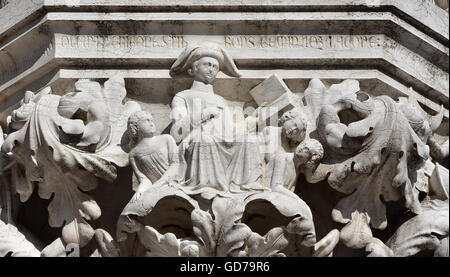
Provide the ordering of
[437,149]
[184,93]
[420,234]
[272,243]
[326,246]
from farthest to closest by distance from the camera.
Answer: [437,149]
[184,93]
[420,234]
[326,246]
[272,243]

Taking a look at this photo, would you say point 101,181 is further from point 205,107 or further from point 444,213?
point 444,213

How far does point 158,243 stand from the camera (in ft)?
67.5

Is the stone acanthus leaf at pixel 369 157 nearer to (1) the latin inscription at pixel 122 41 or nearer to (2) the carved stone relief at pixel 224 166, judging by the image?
(2) the carved stone relief at pixel 224 166

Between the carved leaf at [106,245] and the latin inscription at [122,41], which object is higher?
the latin inscription at [122,41]

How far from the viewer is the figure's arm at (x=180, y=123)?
824 inches

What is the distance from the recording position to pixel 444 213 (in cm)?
2125

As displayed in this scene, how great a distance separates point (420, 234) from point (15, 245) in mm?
3498

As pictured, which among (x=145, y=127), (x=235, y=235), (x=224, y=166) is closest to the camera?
(x=235, y=235)

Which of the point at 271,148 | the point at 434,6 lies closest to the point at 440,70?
the point at 434,6

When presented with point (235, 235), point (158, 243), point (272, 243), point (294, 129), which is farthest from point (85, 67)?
point (272, 243)

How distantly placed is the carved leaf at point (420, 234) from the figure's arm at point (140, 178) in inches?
85.6

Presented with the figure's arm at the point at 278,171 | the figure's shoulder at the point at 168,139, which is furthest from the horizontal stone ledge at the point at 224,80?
the figure's arm at the point at 278,171

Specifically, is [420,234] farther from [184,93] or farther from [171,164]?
[184,93]

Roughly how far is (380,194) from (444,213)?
2.15 ft
